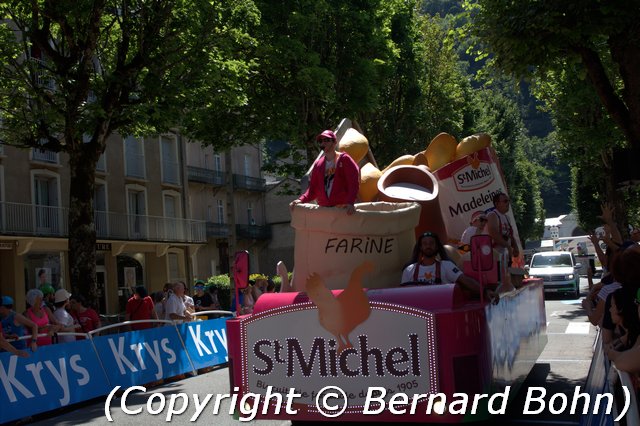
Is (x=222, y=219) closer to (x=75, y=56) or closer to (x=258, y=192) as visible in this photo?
(x=258, y=192)

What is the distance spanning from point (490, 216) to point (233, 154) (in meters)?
44.8

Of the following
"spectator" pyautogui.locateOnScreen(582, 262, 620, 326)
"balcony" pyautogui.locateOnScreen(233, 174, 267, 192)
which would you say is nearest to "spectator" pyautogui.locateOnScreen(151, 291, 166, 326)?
"spectator" pyautogui.locateOnScreen(582, 262, 620, 326)

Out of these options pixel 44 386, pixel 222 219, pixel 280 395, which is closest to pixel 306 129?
pixel 44 386

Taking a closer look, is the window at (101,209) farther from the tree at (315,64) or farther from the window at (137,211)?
the tree at (315,64)

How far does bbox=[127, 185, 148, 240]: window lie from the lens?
3778 cm

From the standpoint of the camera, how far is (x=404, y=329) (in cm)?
665

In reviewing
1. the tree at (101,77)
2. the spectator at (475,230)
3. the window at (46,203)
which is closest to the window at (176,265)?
the window at (46,203)

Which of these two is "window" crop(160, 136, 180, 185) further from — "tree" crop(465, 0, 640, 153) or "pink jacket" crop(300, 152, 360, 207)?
"pink jacket" crop(300, 152, 360, 207)

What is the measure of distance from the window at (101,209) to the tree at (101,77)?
53.7 feet

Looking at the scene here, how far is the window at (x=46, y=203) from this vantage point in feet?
103

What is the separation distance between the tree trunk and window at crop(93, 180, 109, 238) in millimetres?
17376

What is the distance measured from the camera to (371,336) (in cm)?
676

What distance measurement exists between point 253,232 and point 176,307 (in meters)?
39.1

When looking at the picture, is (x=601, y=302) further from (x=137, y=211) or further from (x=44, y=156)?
(x=137, y=211)
